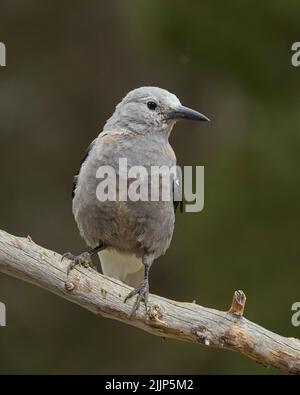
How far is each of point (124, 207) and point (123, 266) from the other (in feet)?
2.57

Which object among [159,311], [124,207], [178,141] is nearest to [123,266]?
[124,207]

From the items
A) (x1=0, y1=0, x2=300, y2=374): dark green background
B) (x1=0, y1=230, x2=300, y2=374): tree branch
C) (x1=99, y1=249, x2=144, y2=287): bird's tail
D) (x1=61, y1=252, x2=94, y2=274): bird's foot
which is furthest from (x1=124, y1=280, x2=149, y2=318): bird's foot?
(x1=0, y1=0, x2=300, y2=374): dark green background

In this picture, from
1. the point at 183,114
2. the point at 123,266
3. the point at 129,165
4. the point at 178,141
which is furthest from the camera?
the point at 178,141

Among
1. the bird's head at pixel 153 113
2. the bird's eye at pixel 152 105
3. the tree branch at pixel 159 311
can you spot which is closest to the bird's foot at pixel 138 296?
the tree branch at pixel 159 311

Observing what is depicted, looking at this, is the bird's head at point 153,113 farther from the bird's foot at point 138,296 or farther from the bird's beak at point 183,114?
the bird's foot at point 138,296

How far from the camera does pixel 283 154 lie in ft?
29.0

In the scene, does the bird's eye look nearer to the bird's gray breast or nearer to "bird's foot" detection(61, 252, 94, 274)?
the bird's gray breast

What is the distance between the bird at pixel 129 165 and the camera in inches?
245

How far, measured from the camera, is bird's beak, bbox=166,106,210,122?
20.7 ft

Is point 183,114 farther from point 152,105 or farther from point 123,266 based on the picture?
point 123,266

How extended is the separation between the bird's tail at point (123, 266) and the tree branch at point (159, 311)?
2.61 ft

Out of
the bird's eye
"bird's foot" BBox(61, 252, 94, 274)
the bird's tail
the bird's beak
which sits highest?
the bird's eye

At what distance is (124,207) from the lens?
6.18 meters

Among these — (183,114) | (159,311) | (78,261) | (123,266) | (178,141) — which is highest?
(178,141)
